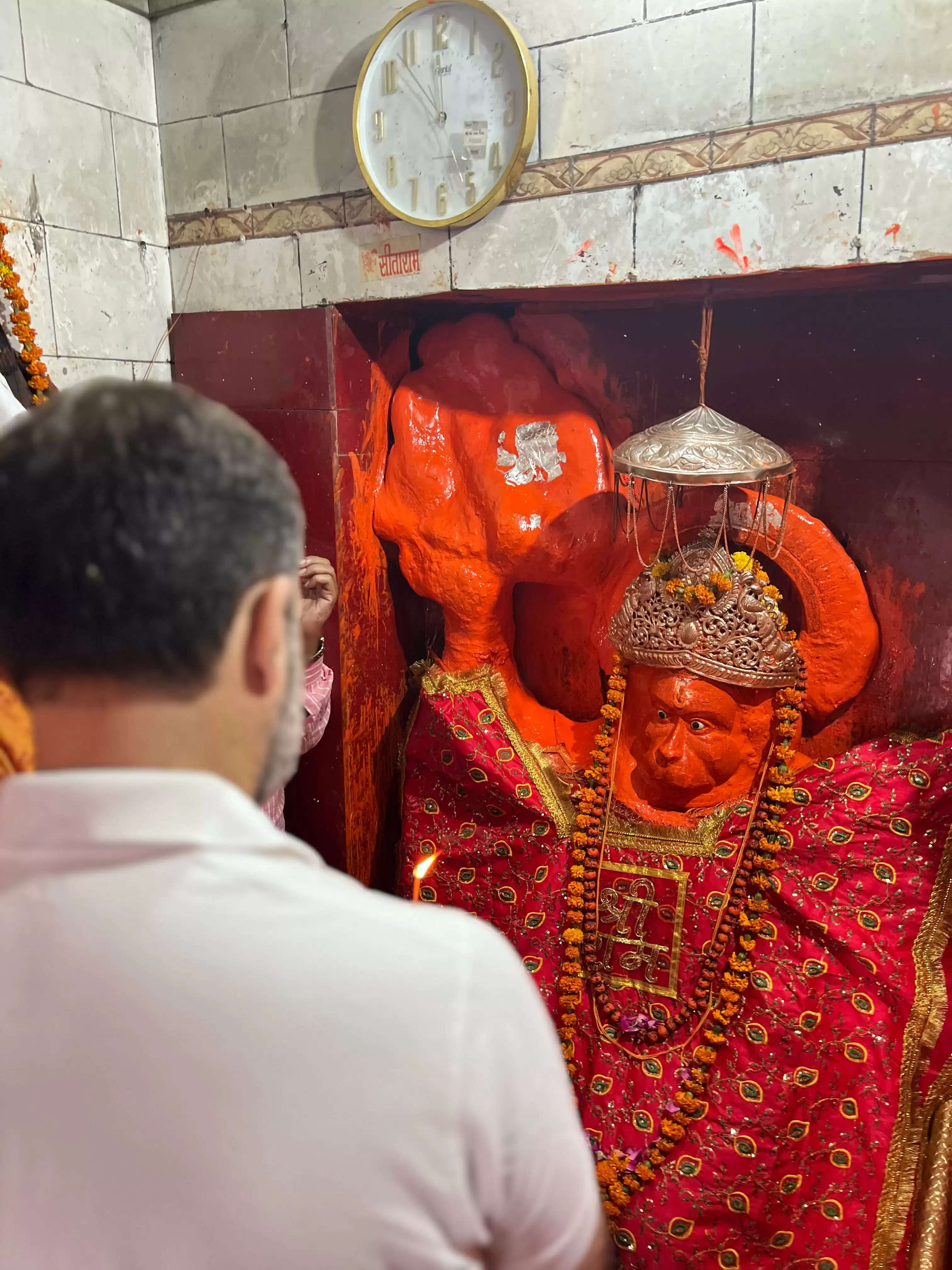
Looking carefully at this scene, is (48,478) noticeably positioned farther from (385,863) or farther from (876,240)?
(385,863)

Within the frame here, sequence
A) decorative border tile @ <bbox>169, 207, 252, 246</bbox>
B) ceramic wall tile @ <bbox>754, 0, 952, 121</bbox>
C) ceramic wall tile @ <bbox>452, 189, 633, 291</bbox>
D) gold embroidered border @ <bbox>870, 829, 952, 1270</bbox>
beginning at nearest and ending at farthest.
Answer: ceramic wall tile @ <bbox>754, 0, 952, 121</bbox>
gold embroidered border @ <bbox>870, 829, 952, 1270</bbox>
ceramic wall tile @ <bbox>452, 189, 633, 291</bbox>
decorative border tile @ <bbox>169, 207, 252, 246</bbox>

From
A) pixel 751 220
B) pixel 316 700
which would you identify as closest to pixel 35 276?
pixel 316 700

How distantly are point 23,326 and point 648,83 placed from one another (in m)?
1.78

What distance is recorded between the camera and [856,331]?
98.4 inches

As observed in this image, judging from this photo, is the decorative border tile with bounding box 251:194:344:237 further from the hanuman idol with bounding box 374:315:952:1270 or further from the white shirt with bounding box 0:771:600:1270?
the white shirt with bounding box 0:771:600:1270

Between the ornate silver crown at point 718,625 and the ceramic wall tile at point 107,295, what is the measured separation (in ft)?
→ 6.12

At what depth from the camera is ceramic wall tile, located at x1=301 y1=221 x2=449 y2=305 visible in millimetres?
2496

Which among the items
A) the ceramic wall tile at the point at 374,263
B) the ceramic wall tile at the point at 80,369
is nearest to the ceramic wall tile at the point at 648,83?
the ceramic wall tile at the point at 374,263

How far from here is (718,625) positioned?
238 cm

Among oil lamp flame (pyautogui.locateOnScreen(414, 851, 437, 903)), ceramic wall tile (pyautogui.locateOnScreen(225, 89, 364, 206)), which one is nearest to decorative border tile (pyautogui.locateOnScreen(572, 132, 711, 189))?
ceramic wall tile (pyautogui.locateOnScreen(225, 89, 364, 206))

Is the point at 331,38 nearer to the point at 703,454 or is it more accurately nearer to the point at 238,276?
the point at 238,276

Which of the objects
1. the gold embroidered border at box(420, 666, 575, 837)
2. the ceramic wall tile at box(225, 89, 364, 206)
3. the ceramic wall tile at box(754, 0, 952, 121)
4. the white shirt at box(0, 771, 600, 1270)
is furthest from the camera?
the gold embroidered border at box(420, 666, 575, 837)

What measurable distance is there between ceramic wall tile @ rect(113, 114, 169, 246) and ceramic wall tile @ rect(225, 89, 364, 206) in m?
0.30

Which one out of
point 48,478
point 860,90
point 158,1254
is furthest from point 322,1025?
point 860,90
